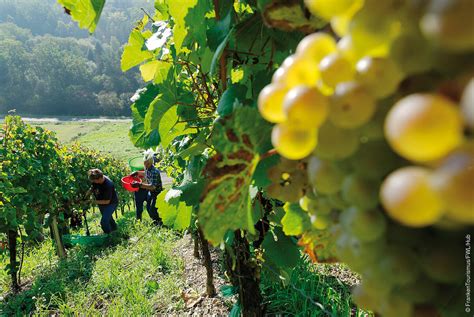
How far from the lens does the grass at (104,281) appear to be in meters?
3.80

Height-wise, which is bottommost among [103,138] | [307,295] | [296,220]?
[103,138]

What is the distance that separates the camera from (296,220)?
2.51 feet

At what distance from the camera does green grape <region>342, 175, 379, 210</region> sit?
37 centimetres

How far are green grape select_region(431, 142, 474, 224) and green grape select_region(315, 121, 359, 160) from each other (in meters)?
0.13

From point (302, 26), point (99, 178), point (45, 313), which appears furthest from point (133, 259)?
point (302, 26)

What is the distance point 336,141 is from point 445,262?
0.15m

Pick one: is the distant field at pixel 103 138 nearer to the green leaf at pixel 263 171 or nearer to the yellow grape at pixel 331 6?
the green leaf at pixel 263 171

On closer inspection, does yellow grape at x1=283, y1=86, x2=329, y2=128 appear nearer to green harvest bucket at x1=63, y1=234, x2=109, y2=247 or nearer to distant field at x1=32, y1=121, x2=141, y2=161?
green harvest bucket at x1=63, y1=234, x2=109, y2=247

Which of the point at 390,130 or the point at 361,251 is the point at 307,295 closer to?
the point at 361,251

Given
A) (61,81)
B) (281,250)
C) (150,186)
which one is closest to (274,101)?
(281,250)

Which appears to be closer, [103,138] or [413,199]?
[413,199]

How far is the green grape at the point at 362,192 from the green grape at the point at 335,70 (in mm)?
102

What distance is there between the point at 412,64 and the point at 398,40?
27 mm

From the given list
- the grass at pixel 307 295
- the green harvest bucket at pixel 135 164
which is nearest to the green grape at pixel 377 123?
the grass at pixel 307 295
